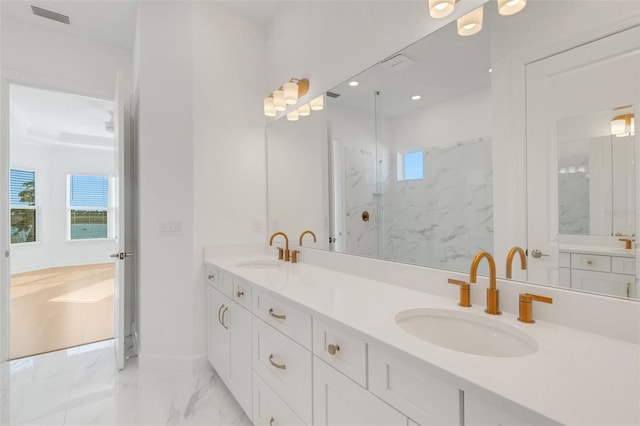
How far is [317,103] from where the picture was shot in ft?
7.16

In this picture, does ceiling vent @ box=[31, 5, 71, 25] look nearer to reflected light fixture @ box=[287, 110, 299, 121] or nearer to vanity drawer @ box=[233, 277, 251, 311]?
reflected light fixture @ box=[287, 110, 299, 121]

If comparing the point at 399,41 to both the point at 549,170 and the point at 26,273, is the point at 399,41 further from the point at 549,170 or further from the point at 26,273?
the point at 26,273

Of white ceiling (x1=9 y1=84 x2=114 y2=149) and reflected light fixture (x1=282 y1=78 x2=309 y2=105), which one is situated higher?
white ceiling (x1=9 y1=84 x2=114 y2=149)

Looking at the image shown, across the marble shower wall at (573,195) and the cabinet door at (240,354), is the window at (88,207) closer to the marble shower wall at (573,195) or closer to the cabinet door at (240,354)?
the cabinet door at (240,354)

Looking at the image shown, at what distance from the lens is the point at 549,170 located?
3.40 feet

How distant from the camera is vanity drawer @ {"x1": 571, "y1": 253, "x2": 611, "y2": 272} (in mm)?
916

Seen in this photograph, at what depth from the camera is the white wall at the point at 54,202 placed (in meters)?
6.03

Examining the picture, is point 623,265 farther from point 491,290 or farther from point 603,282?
point 491,290

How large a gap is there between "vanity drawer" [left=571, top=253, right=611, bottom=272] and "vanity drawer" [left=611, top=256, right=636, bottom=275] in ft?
0.04

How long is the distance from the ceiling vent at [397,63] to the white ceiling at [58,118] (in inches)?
137

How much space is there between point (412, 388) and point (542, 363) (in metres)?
0.30

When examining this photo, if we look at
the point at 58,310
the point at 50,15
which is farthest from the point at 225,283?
the point at 58,310

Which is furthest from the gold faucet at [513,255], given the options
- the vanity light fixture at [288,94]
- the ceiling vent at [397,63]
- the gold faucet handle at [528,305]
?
the vanity light fixture at [288,94]

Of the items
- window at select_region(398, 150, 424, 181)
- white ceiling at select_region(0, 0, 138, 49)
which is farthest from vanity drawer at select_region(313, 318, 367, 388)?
white ceiling at select_region(0, 0, 138, 49)
